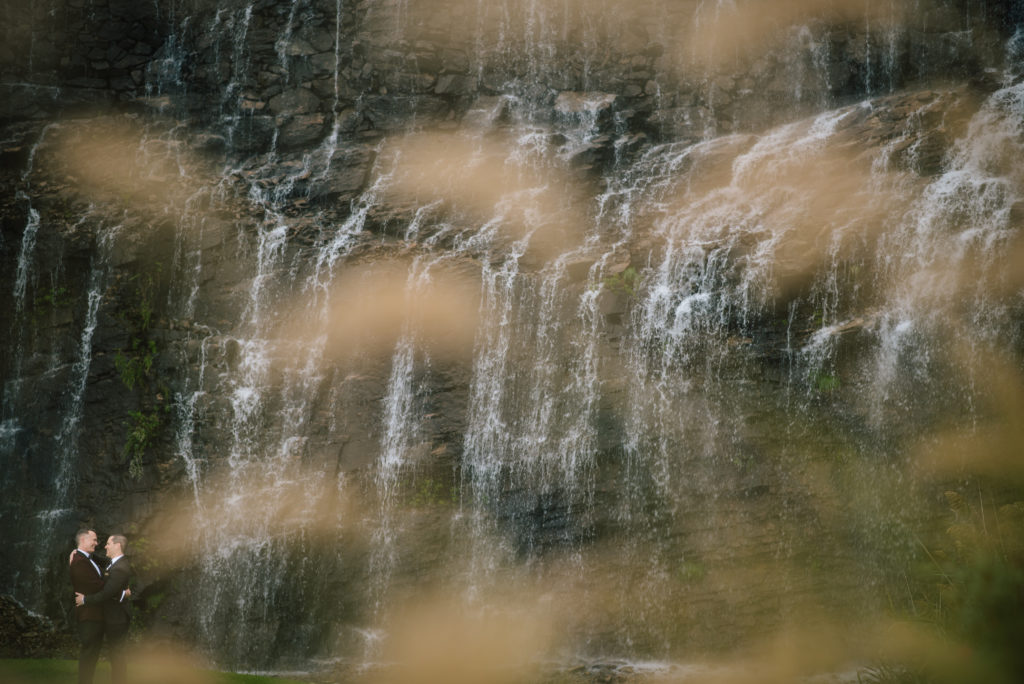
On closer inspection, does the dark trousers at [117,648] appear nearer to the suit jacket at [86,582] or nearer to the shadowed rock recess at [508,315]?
the suit jacket at [86,582]

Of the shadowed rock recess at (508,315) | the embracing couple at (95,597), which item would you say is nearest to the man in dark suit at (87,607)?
the embracing couple at (95,597)

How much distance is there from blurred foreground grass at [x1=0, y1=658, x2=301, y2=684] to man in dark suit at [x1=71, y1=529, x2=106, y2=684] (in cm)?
89

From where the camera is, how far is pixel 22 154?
48.9 ft

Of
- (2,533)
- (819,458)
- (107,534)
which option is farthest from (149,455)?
(819,458)

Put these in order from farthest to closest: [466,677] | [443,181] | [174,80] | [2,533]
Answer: [174,80]
[443,181]
[2,533]
[466,677]

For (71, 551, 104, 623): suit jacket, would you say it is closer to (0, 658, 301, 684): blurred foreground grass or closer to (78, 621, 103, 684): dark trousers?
(78, 621, 103, 684): dark trousers

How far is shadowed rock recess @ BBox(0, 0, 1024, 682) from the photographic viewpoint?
11398 millimetres

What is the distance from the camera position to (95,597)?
7.16m

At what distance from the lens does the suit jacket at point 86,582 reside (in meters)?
7.15

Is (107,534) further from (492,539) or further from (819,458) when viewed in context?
(819,458)

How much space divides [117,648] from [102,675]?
115cm

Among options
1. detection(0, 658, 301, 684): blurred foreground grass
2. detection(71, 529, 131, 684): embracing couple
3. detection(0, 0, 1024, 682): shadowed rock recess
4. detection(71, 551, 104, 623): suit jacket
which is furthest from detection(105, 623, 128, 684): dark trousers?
detection(0, 0, 1024, 682): shadowed rock recess

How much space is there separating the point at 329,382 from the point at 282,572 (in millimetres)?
2775

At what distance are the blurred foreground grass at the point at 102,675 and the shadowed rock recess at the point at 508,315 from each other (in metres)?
3.27
